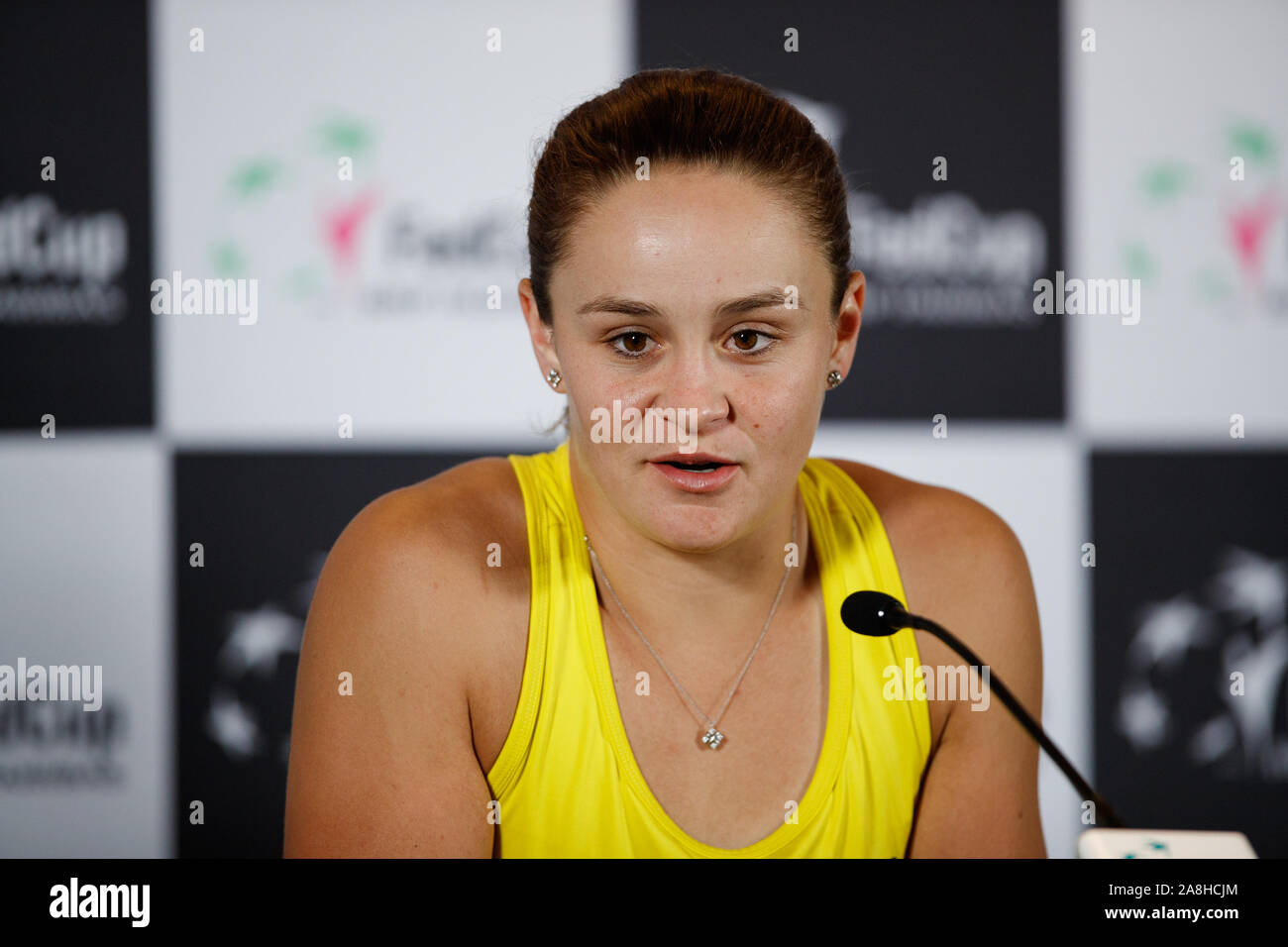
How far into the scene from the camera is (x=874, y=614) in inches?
34.1

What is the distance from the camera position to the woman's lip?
1016 mm

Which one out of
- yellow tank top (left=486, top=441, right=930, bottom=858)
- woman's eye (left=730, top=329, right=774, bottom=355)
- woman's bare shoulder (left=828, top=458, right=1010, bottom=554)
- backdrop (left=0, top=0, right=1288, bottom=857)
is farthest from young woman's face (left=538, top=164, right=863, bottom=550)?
backdrop (left=0, top=0, right=1288, bottom=857)

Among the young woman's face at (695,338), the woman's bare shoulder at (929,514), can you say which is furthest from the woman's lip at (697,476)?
the woman's bare shoulder at (929,514)

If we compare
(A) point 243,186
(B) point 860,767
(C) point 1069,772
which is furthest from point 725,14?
(C) point 1069,772

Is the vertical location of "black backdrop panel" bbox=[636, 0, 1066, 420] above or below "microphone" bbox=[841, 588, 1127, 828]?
above

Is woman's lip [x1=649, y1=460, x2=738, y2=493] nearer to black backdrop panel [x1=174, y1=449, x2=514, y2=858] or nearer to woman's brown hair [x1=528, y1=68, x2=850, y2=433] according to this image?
woman's brown hair [x1=528, y1=68, x2=850, y2=433]

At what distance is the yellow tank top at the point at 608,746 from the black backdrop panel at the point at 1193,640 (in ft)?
2.61

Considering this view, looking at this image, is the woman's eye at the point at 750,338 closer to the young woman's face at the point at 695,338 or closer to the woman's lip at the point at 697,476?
the young woman's face at the point at 695,338

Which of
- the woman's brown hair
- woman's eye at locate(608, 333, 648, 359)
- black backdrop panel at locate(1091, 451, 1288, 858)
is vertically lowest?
black backdrop panel at locate(1091, 451, 1288, 858)

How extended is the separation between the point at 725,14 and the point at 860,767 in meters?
1.22

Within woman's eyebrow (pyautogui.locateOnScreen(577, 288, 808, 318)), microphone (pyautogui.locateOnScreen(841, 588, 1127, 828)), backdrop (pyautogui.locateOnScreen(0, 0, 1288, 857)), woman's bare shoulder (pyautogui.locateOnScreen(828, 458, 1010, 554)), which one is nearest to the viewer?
microphone (pyautogui.locateOnScreen(841, 588, 1127, 828))

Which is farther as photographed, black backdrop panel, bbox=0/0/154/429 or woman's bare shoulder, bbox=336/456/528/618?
black backdrop panel, bbox=0/0/154/429

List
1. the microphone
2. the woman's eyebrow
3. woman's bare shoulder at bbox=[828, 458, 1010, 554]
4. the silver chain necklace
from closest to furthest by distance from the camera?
the microphone
the woman's eyebrow
the silver chain necklace
woman's bare shoulder at bbox=[828, 458, 1010, 554]

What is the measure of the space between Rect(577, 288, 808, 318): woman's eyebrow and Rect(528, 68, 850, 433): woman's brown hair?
8 centimetres
